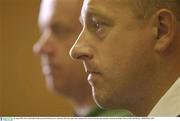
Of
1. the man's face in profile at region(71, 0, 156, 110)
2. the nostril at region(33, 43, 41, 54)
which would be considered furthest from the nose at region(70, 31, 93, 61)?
the nostril at region(33, 43, 41, 54)

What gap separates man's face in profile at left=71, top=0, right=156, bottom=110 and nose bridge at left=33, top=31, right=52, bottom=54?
0.36ft

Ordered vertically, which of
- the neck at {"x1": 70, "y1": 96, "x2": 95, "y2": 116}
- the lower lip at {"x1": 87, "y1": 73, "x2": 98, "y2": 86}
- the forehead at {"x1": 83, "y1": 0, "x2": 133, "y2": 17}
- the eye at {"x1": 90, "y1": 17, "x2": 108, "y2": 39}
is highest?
the forehead at {"x1": 83, "y1": 0, "x2": 133, "y2": 17}

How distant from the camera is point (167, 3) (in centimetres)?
76

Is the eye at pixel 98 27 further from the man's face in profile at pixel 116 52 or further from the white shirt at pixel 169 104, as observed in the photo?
→ the white shirt at pixel 169 104

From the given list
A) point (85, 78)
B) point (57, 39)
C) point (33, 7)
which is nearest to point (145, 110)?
point (85, 78)

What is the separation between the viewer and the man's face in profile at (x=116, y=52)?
0.78m

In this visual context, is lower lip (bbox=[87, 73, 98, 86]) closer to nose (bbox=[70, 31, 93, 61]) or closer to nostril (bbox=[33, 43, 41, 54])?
nose (bbox=[70, 31, 93, 61])

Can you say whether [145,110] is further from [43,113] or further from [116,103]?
A: [43,113]

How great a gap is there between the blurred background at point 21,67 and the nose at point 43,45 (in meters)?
0.01

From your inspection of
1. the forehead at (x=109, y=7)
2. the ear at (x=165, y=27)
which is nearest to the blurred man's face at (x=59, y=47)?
the forehead at (x=109, y=7)

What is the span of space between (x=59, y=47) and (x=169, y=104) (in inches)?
12.4

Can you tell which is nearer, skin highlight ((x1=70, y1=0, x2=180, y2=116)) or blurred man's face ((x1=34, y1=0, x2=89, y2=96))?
skin highlight ((x1=70, y1=0, x2=180, y2=116))

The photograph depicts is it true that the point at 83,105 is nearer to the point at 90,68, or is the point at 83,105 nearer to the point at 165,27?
the point at 90,68

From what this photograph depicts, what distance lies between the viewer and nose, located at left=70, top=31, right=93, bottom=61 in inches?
31.5
